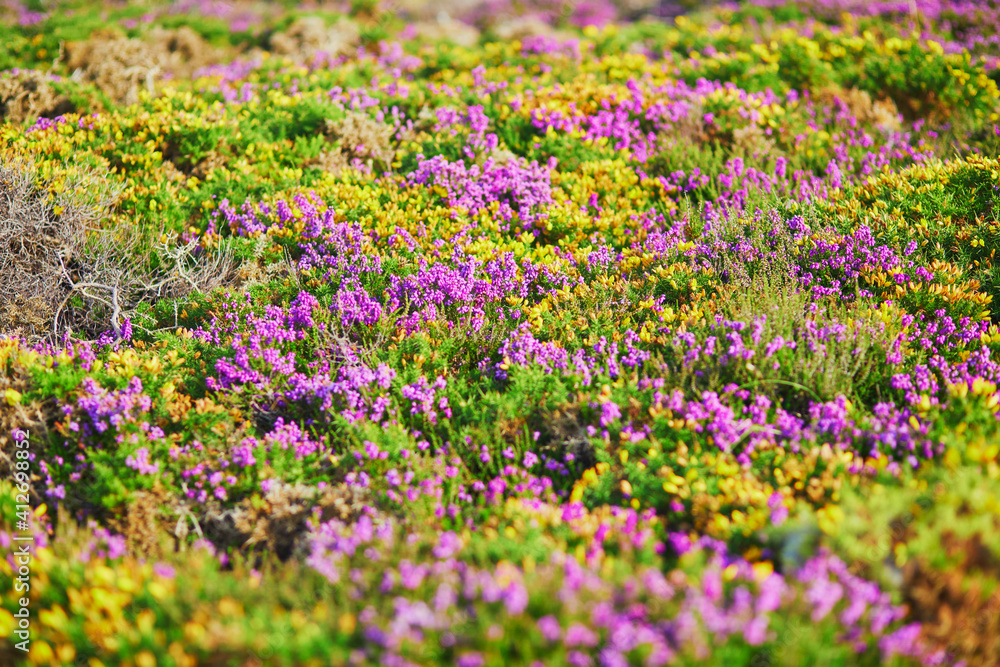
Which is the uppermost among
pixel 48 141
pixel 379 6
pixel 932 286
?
pixel 379 6

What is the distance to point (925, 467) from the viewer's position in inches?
124

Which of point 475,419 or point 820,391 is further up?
point 820,391

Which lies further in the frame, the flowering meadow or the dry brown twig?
the dry brown twig

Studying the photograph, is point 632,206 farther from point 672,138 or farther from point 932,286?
point 932,286

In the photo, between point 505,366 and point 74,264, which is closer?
point 505,366

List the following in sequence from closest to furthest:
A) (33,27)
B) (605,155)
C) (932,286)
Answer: (932,286) → (605,155) → (33,27)

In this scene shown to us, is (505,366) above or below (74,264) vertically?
below

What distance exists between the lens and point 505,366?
417 centimetres

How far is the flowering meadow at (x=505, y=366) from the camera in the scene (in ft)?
8.18

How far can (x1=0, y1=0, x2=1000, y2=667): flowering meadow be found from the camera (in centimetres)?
249

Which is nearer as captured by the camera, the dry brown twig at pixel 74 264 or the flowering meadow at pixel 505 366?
the flowering meadow at pixel 505 366

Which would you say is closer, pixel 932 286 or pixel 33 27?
pixel 932 286

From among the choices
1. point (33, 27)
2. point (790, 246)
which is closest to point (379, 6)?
point (33, 27)

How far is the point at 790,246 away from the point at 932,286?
1101 mm
